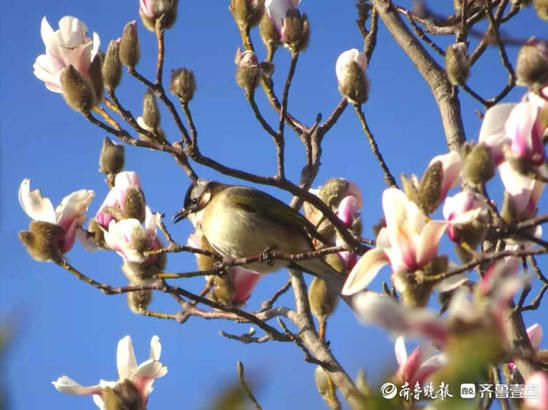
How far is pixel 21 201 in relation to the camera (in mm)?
2992

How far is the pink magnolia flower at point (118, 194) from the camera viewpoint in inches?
115

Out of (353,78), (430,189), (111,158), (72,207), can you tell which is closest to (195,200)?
(111,158)

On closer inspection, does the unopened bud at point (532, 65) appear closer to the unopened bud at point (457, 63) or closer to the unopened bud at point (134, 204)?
the unopened bud at point (457, 63)

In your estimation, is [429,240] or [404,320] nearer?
[404,320]

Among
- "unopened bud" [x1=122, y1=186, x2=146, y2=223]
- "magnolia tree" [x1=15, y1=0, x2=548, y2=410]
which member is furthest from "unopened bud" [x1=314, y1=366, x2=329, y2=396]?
"unopened bud" [x1=122, y1=186, x2=146, y2=223]

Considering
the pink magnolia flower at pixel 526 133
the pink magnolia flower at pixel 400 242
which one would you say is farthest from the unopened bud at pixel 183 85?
the pink magnolia flower at pixel 526 133

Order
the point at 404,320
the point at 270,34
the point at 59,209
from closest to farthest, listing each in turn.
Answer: the point at 404,320
the point at 59,209
the point at 270,34

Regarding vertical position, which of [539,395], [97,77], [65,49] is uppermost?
[65,49]

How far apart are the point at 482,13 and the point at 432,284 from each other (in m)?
2.23

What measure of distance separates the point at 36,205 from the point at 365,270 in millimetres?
1434

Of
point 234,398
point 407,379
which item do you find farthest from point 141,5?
point 234,398

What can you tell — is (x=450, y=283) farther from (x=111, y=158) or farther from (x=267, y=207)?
(x=267, y=207)

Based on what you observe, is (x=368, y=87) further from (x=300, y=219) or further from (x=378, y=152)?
Result: (x=300, y=219)

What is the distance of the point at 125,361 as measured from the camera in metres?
2.75
